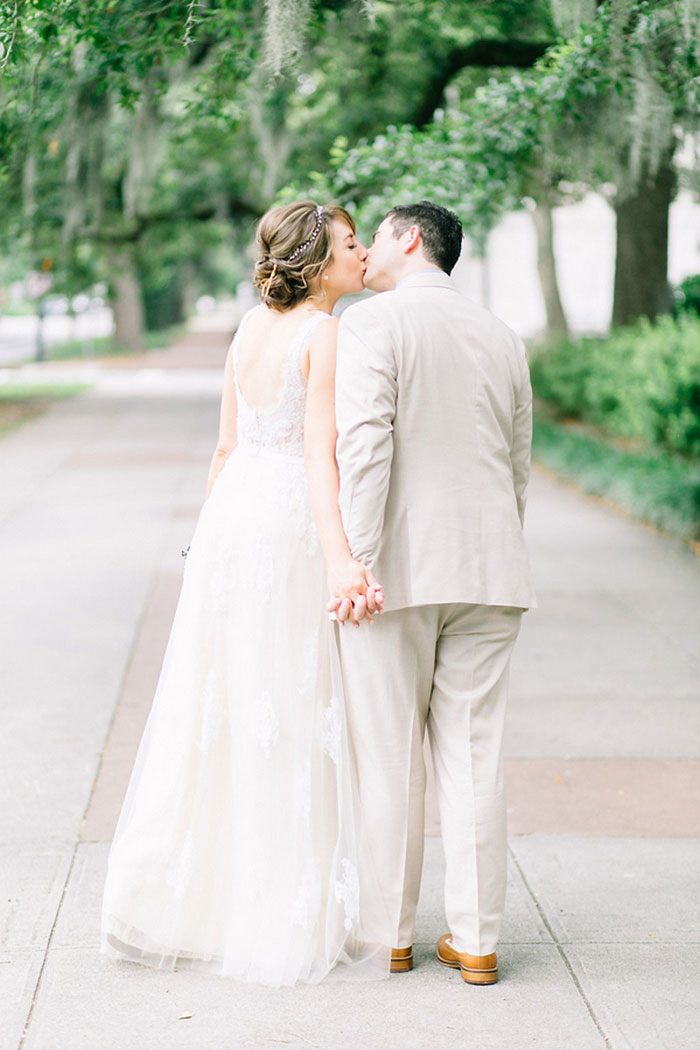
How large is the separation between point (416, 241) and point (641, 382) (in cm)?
867

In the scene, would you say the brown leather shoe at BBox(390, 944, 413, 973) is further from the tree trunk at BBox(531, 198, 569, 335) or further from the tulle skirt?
the tree trunk at BBox(531, 198, 569, 335)

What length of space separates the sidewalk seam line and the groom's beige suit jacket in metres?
0.97

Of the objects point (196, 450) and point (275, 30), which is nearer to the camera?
point (275, 30)

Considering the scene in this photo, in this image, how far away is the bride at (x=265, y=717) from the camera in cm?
335

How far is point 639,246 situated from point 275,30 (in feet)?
34.2

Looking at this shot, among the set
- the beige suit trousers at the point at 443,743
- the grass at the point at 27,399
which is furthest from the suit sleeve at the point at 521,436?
the grass at the point at 27,399

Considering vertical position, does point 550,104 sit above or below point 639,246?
above

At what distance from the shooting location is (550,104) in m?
6.32

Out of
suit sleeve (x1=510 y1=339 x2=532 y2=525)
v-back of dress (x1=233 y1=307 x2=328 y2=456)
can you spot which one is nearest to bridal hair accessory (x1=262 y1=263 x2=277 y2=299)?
v-back of dress (x1=233 y1=307 x2=328 y2=456)

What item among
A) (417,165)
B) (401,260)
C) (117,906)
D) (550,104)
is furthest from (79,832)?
(417,165)

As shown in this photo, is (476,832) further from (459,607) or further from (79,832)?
(79,832)

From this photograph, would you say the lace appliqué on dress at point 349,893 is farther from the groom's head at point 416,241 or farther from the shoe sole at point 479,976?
the groom's head at point 416,241

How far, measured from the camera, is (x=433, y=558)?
127 inches

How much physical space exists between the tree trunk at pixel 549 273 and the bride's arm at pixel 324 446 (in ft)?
62.5
